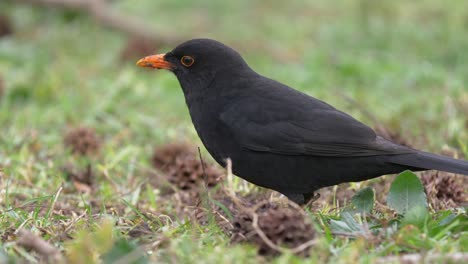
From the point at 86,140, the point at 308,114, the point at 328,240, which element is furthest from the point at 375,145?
the point at 86,140

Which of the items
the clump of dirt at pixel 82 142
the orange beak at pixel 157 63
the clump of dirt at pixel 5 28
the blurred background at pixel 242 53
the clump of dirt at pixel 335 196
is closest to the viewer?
the clump of dirt at pixel 335 196

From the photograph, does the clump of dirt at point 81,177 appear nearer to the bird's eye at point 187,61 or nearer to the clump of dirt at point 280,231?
the bird's eye at point 187,61

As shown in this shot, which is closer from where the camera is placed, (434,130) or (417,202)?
(417,202)

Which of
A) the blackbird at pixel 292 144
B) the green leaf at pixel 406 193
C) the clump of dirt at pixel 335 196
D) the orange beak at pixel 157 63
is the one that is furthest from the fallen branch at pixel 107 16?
the green leaf at pixel 406 193

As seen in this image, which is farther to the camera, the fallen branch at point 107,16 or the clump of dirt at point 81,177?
the fallen branch at point 107,16

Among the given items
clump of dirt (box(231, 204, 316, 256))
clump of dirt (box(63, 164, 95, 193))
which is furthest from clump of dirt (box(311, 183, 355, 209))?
clump of dirt (box(63, 164, 95, 193))

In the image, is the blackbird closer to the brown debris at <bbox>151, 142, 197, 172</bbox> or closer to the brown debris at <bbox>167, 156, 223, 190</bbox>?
the brown debris at <bbox>167, 156, 223, 190</bbox>

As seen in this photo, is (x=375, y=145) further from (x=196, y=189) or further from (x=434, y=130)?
(x=434, y=130)

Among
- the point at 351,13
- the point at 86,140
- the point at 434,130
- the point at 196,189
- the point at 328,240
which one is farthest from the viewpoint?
the point at 351,13
